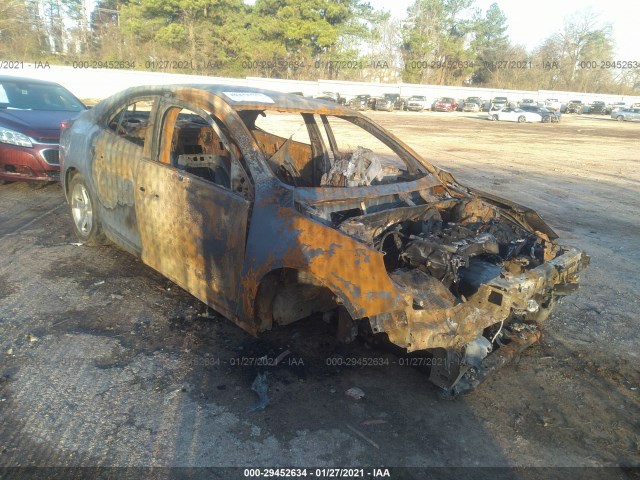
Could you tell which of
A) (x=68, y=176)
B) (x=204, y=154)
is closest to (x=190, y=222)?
(x=204, y=154)

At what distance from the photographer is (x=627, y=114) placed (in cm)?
4147

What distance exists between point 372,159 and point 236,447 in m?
2.72

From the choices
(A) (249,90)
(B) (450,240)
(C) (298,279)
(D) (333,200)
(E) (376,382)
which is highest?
(A) (249,90)

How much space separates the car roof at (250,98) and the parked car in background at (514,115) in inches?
1429

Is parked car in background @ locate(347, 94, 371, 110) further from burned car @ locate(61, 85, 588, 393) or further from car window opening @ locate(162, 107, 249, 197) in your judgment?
A: burned car @ locate(61, 85, 588, 393)

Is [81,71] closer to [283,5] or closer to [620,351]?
[283,5]

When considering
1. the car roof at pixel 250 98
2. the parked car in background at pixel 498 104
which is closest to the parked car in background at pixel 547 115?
the parked car in background at pixel 498 104

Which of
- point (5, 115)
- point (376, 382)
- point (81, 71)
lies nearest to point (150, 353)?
point (376, 382)

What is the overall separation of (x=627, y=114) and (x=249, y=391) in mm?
49260

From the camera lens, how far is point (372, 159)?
167 inches

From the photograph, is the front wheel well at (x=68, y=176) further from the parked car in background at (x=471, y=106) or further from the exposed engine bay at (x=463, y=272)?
the parked car in background at (x=471, y=106)

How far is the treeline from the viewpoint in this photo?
134 ft

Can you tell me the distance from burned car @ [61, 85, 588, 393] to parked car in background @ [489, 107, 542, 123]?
36.0 meters

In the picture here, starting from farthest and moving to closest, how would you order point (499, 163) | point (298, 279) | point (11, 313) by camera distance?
point (499, 163)
point (11, 313)
point (298, 279)
